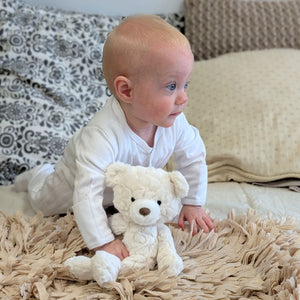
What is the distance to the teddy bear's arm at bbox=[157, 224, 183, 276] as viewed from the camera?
0.78 meters

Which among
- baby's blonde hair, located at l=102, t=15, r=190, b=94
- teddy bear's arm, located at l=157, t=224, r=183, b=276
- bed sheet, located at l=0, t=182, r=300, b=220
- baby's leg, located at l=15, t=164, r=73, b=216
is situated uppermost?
baby's blonde hair, located at l=102, t=15, r=190, b=94

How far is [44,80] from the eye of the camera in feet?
4.86

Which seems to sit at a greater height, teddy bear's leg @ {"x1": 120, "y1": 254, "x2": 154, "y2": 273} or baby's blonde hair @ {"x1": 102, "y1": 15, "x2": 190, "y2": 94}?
baby's blonde hair @ {"x1": 102, "y1": 15, "x2": 190, "y2": 94}

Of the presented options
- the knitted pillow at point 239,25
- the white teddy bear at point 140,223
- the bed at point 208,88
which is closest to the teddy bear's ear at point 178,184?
the white teddy bear at point 140,223

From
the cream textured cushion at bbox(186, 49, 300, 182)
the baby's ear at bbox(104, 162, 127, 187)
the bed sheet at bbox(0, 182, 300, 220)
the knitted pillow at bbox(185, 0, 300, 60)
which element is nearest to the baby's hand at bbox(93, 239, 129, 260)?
the baby's ear at bbox(104, 162, 127, 187)

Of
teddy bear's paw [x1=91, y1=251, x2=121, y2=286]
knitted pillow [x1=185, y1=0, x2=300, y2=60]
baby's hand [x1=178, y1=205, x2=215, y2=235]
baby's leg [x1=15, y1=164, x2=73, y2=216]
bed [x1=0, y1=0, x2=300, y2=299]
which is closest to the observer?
teddy bear's paw [x1=91, y1=251, x2=121, y2=286]

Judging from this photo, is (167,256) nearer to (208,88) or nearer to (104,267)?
(104,267)

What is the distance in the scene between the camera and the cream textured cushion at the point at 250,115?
1270 millimetres

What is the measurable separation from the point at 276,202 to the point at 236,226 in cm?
25

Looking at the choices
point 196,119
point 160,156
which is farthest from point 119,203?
point 196,119

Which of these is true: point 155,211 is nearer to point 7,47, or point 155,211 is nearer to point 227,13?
point 7,47

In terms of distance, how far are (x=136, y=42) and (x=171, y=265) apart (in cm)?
39

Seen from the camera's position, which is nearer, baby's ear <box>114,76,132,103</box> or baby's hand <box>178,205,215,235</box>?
baby's ear <box>114,76,132,103</box>

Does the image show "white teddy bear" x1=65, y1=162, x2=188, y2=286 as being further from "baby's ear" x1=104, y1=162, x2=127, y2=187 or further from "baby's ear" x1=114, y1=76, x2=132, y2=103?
"baby's ear" x1=114, y1=76, x2=132, y2=103
